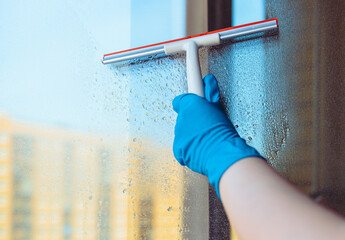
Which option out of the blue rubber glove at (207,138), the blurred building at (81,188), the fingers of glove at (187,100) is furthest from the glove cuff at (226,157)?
the blurred building at (81,188)

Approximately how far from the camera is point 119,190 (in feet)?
2.59

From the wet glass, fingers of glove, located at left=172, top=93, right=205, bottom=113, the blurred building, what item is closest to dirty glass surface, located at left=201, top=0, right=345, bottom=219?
the wet glass

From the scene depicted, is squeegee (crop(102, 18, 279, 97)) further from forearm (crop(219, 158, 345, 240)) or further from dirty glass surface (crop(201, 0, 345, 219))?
forearm (crop(219, 158, 345, 240))

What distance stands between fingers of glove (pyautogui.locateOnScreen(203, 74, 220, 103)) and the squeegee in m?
0.02

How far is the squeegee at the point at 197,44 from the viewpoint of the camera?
0.66 meters

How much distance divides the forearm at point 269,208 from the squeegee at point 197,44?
259mm

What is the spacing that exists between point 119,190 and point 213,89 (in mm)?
360

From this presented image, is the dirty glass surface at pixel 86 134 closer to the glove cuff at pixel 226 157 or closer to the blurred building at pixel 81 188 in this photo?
the blurred building at pixel 81 188

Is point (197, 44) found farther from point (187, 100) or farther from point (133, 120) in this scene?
point (133, 120)

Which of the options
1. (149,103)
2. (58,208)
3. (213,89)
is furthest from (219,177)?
(58,208)

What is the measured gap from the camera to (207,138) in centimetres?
56

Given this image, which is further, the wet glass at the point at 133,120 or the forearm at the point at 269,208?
the wet glass at the point at 133,120

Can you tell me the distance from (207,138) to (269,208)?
20 centimetres

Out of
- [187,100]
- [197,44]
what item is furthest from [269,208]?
[197,44]
